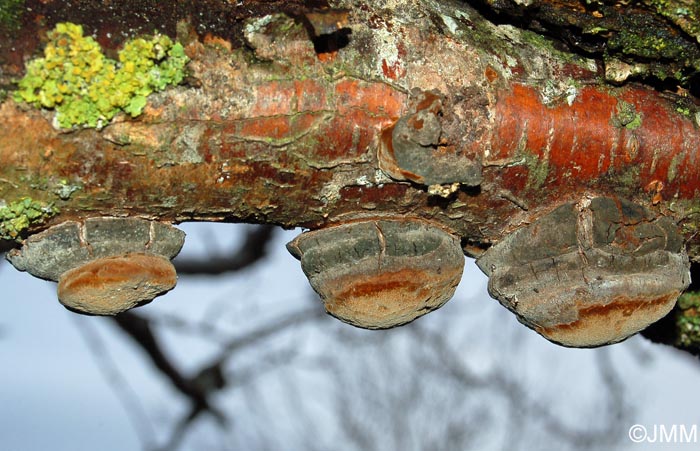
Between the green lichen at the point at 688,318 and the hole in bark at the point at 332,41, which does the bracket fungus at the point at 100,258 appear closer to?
the hole in bark at the point at 332,41

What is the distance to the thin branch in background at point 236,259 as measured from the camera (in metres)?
3.77

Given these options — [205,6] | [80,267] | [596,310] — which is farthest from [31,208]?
[596,310]

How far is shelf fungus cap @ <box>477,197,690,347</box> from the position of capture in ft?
4.14

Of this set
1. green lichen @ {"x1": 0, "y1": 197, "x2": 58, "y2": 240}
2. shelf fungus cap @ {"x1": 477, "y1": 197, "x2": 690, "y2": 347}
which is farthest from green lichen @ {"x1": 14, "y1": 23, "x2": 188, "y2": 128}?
shelf fungus cap @ {"x1": 477, "y1": 197, "x2": 690, "y2": 347}

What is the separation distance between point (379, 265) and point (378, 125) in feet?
0.72

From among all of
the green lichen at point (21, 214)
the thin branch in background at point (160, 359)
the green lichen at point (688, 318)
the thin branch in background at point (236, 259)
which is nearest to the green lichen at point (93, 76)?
the green lichen at point (21, 214)

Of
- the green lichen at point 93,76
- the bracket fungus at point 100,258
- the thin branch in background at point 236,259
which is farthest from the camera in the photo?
the thin branch in background at point 236,259

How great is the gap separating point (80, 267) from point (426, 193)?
1.64 ft

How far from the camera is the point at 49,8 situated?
104 centimetres

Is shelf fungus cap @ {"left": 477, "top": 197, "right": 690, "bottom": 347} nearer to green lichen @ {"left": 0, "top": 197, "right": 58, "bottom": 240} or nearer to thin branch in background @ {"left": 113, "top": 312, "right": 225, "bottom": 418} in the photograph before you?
green lichen @ {"left": 0, "top": 197, "right": 58, "bottom": 240}

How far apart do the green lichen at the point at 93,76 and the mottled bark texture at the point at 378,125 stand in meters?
0.02

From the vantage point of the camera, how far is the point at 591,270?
1259mm

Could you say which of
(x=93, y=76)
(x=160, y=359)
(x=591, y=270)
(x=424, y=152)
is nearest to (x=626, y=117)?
(x=591, y=270)

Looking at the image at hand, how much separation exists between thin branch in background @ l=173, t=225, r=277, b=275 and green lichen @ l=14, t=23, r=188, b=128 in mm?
2655
